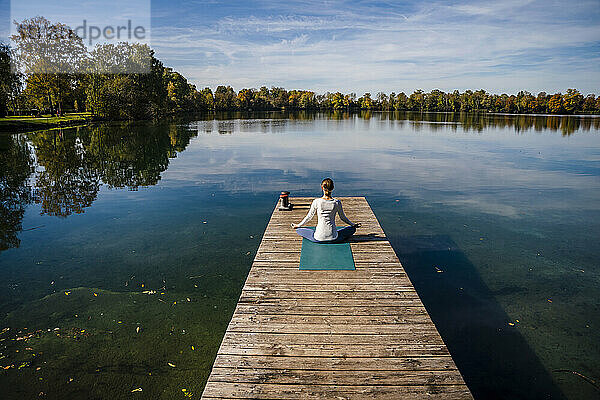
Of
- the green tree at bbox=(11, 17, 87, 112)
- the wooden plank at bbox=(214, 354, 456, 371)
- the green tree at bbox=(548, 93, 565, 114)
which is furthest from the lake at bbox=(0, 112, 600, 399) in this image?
the green tree at bbox=(548, 93, 565, 114)

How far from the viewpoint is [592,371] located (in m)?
5.57

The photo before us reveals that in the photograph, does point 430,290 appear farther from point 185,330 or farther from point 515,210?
point 515,210

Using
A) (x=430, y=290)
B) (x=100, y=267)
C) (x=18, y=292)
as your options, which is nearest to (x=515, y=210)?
(x=430, y=290)

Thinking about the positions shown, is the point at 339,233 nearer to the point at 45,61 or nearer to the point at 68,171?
the point at 68,171

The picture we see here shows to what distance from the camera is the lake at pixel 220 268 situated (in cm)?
565

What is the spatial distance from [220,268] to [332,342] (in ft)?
16.8

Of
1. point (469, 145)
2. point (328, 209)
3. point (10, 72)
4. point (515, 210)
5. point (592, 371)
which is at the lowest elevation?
point (592, 371)

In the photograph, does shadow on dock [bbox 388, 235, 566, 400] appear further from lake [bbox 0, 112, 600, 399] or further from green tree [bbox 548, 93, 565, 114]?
green tree [bbox 548, 93, 565, 114]

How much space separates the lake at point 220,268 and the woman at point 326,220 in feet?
6.85

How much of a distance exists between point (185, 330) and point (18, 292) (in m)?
4.31

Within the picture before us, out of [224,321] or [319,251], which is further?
[319,251]

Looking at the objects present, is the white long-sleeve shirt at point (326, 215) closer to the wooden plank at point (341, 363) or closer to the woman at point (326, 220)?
the woman at point (326, 220)

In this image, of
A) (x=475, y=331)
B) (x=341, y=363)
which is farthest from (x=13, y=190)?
(x=475, y=331)

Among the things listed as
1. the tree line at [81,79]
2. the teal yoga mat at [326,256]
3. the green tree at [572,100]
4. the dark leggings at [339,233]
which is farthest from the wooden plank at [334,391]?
the green tree at [572,100]
